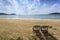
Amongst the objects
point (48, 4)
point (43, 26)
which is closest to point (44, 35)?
point (43, 26)

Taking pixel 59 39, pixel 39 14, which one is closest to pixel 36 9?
pixel 39 14

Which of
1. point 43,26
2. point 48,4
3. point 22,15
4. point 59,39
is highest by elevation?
point 48,4

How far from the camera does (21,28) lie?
6.64 ft

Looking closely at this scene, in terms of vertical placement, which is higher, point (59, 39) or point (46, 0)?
point (46, 0)

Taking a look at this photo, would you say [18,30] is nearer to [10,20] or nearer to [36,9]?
[10,20]

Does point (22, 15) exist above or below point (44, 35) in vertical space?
above

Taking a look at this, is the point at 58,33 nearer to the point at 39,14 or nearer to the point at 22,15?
the point at 39,14

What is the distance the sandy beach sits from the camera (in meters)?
1.99

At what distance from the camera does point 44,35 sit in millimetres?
1984

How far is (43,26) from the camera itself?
6.61 feet

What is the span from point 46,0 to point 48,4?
0.06 m

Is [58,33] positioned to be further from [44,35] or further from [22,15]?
[22,15]

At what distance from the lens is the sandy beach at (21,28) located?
1.99m

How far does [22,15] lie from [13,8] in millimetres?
152
